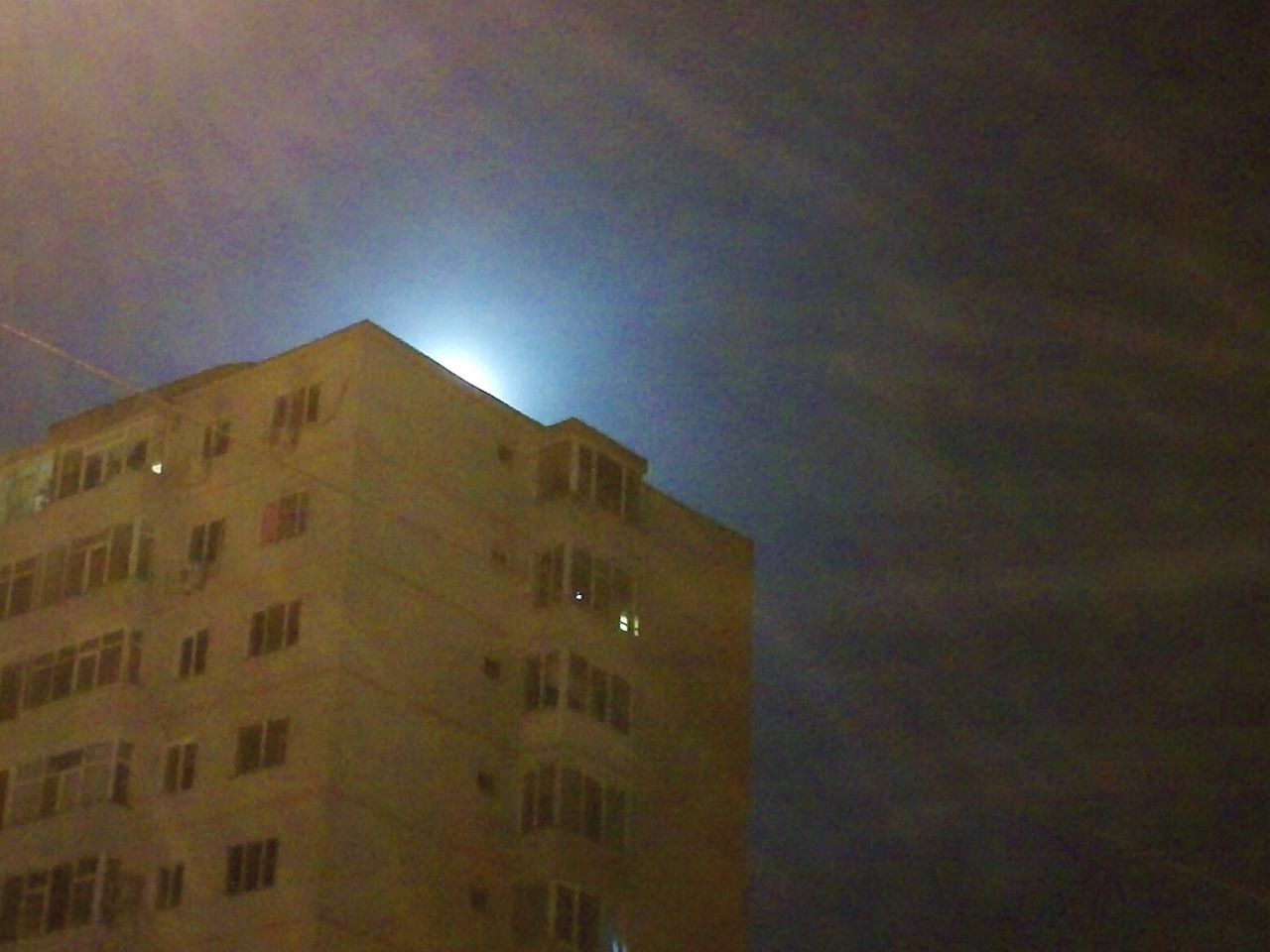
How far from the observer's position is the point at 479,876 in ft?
157

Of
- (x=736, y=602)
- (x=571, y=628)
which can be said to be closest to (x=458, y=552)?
(x=571, y=628)

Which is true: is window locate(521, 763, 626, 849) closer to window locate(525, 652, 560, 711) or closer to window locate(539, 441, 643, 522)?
window locate(525, 652, 560, 711)

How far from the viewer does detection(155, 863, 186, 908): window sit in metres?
46.1

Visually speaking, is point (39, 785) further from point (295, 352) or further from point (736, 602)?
point (736, 602)

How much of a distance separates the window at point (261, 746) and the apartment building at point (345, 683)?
0.08 m

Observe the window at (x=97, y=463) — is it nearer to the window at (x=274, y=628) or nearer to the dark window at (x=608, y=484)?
the window at (x=274, y=628)

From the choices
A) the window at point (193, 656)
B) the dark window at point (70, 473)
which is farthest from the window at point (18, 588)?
the window at point (193, 656)

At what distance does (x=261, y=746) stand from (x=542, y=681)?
687 centimetres

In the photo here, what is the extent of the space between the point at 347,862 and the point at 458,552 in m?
8.07

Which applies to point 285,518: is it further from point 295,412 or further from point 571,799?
point 571,799

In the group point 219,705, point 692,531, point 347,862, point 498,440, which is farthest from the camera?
point 692,531

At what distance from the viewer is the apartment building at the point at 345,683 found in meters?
45.6

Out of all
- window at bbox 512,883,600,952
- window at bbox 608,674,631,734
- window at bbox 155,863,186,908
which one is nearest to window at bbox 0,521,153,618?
window at bbox 155,863,186,908

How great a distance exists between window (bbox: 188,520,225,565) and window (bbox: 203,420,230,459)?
5.73 feet
